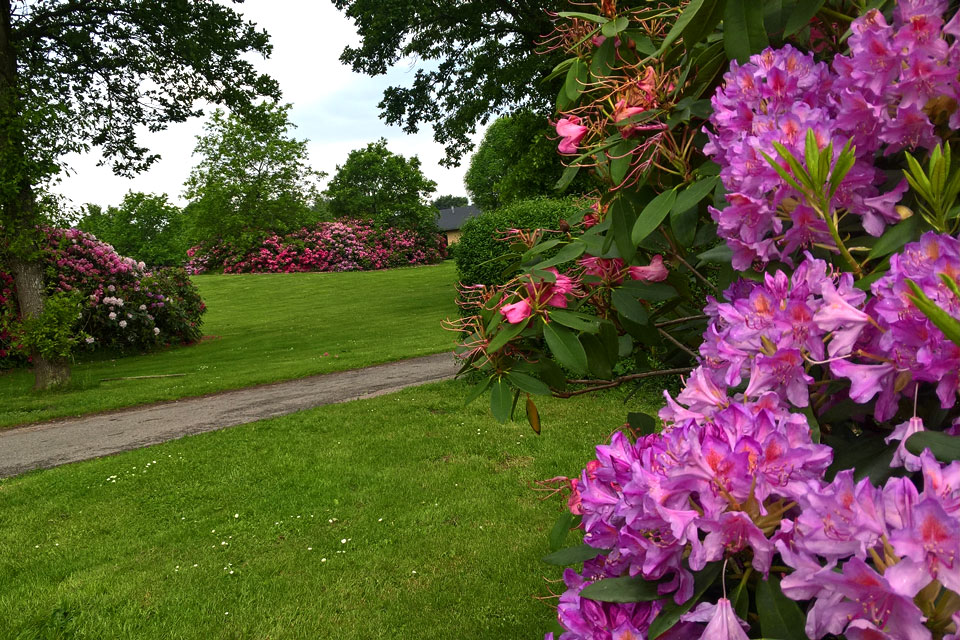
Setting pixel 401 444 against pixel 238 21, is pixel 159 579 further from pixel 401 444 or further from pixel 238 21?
pixel 238 21

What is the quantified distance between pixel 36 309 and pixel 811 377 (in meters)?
12.5

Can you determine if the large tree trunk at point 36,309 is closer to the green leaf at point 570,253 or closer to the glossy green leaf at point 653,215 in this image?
the green leaf at point 570,253

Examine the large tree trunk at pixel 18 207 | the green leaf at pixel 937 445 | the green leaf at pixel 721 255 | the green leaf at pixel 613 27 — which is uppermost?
the large tree trunk at pixel 18 207

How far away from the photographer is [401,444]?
6141 mm

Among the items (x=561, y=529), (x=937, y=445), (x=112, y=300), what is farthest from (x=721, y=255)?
(x=112, y=300)

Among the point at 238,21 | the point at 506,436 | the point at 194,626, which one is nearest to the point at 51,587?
the point at 194,626

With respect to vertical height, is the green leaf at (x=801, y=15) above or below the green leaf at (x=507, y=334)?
above

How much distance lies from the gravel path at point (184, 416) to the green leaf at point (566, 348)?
6.88m

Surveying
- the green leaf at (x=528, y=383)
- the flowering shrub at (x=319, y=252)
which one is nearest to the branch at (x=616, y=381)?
the green leaf at (x=528, y=383)

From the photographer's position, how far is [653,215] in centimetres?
113

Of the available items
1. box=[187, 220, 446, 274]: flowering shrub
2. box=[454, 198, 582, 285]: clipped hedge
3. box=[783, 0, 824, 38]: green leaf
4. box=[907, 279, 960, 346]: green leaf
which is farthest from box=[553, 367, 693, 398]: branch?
box=[187, 220, 446, 274]: flowering shrub

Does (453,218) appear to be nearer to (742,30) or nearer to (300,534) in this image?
(300,534)

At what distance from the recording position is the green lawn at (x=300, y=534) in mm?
3443

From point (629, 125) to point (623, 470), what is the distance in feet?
2.25
